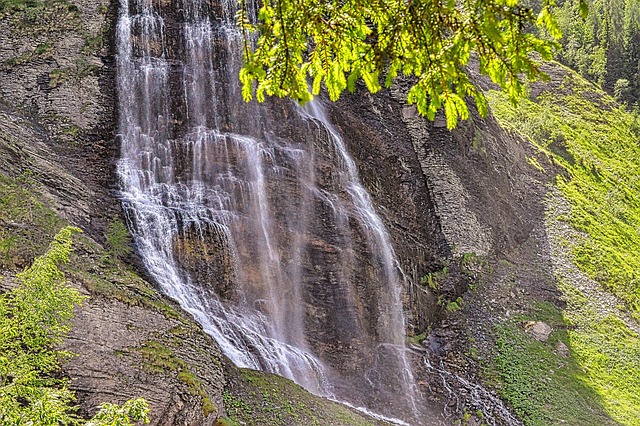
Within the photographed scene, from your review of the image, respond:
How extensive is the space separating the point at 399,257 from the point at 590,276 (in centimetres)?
1048

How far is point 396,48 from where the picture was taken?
3.19m

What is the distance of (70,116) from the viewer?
14.6m

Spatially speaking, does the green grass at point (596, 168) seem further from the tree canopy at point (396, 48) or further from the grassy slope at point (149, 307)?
the tree canopy at point (396, 48)

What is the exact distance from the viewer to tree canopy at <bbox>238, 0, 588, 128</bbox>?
2.82 metres

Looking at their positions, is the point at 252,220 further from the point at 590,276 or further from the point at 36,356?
the point at 590,276

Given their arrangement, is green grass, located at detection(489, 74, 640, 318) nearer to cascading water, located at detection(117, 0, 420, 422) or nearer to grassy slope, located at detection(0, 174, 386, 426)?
cascading water, located at detection(117, 0, 420, 422)

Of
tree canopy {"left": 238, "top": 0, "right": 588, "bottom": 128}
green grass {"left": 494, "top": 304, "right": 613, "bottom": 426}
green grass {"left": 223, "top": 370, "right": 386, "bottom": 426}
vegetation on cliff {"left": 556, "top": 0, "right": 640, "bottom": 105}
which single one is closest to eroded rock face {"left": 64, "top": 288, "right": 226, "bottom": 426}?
green grass {"left": 223, "top": 370, "right": 386, "bottom": 426}

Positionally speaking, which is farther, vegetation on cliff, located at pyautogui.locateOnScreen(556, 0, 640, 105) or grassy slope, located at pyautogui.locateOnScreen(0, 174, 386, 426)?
vegetation on cliff, located at pyautogui.locateOnScreen(556, 0, 640, 105)

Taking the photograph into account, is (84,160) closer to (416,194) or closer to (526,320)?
(416,194)

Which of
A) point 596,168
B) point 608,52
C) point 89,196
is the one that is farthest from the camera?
point 608,52

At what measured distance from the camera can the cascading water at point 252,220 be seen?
12.6 m

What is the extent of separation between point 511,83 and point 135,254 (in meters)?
10.9

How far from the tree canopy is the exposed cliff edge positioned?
200 inches

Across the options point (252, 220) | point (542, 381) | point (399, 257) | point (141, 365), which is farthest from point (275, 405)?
point (542, 381)
